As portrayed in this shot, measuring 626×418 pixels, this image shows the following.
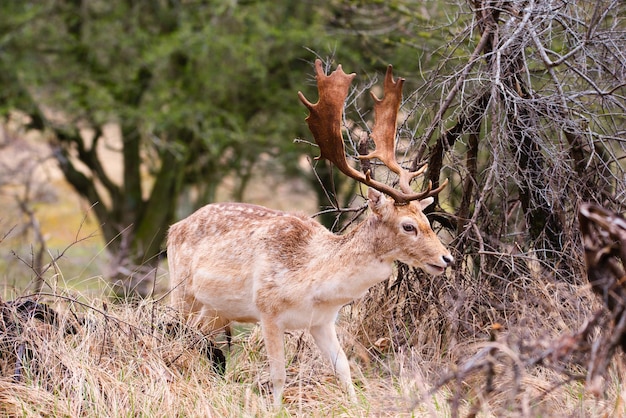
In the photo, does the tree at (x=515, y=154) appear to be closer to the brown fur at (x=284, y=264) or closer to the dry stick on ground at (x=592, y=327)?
the brown fur at (x=284, y=264)

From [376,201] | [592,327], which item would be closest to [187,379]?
[376,201]

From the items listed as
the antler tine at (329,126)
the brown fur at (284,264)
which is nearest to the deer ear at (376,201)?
the brown fur at (284,264)

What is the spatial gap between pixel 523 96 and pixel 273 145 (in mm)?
11187

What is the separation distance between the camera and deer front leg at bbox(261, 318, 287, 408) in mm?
5965

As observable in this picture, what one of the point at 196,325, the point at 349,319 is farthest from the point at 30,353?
the point at 349,319

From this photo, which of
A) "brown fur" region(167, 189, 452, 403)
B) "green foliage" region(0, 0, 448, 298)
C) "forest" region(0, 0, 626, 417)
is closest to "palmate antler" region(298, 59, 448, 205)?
"brown fur" region(167, 189, 452, 403)

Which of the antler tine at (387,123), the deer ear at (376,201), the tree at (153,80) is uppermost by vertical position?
the antler tine at (387,123)

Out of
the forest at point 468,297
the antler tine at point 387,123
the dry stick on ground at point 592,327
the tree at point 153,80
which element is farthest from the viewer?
the tree at point 153,80

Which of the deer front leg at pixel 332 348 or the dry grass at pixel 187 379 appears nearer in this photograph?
the dry grass at pixel 187 379

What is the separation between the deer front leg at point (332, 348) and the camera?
602 centimetres

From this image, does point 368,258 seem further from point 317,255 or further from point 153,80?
point 153,80

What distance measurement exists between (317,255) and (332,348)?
0.66 meters

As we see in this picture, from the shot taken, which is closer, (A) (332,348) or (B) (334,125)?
(B) (334,125)

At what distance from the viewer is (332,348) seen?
6.14 meters
